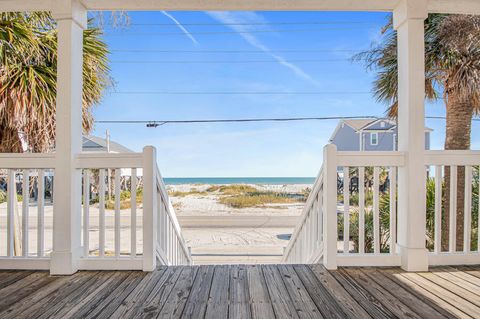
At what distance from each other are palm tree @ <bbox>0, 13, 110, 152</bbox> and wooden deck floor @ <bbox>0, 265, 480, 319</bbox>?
206 cm

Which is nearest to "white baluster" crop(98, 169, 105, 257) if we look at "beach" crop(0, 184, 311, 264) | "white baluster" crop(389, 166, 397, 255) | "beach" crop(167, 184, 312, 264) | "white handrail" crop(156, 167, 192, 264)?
"white handrail" crop(156, 167, 192, 264)

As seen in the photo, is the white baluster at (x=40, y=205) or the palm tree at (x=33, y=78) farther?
the palm tree at (x=33, y=78)

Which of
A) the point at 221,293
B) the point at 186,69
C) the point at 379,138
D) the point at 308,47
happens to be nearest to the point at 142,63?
the point at 186,69

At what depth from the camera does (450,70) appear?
13.2 feet

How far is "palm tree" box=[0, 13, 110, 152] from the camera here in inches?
135

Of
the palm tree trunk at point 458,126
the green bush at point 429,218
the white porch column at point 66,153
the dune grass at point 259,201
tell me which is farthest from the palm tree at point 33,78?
the dune grass at point 259,201

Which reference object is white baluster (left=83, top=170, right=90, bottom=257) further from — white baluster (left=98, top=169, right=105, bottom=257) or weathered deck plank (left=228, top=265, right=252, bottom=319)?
weathered deck plank (left=228, top=265, right=252, bottom=319)

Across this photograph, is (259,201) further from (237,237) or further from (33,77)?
(33,77)

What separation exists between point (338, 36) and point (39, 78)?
49.4ft

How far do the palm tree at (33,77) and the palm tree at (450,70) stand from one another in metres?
3.74

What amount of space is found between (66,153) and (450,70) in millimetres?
4570

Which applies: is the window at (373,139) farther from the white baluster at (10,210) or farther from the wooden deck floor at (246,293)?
the white baluster at (10,210)

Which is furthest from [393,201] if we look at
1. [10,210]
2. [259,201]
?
[259,201]

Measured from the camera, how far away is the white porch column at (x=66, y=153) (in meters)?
2.38
